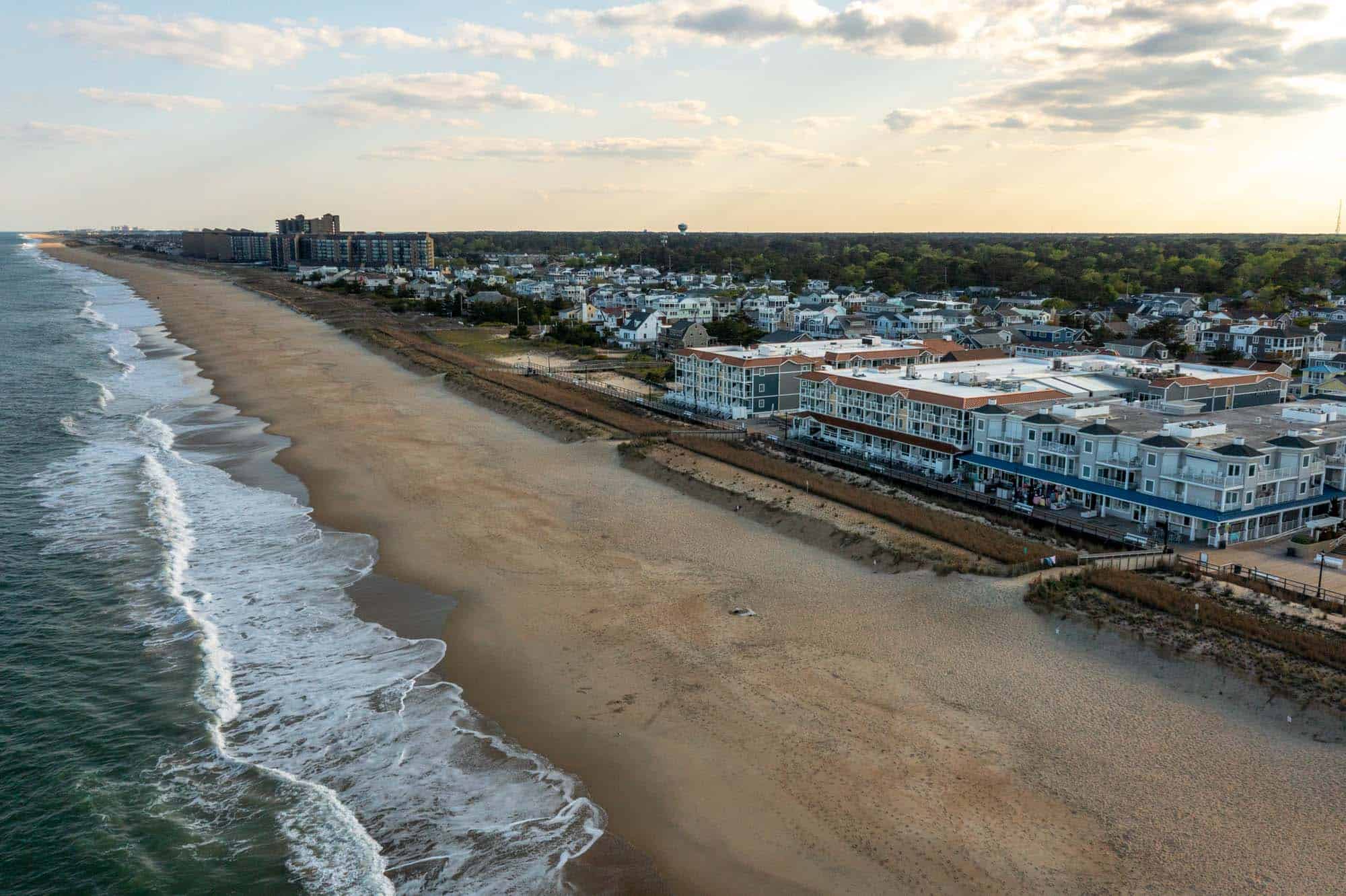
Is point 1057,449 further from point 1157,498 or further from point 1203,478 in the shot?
point 1203,478

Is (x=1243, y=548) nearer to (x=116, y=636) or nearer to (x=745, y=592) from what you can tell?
(x=745, y=592)

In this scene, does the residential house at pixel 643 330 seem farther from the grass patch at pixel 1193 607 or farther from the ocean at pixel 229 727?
the grass patch at pixel 1193 607

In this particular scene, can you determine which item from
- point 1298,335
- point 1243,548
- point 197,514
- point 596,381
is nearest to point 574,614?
point 197,514

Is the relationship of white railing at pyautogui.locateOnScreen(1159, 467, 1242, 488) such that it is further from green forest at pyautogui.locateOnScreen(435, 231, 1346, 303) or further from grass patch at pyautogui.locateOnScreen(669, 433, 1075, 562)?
green forest at pyautogui.locateOnScreen(435, 231, 1346, 303)

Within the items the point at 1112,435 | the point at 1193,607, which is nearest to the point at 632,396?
the point at 1112,435

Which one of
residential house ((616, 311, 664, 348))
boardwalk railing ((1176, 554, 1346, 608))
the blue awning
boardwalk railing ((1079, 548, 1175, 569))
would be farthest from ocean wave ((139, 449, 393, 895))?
residential house ((616, 311, 664, 348))

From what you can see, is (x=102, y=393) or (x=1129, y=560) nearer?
(x=1129, y=560)
